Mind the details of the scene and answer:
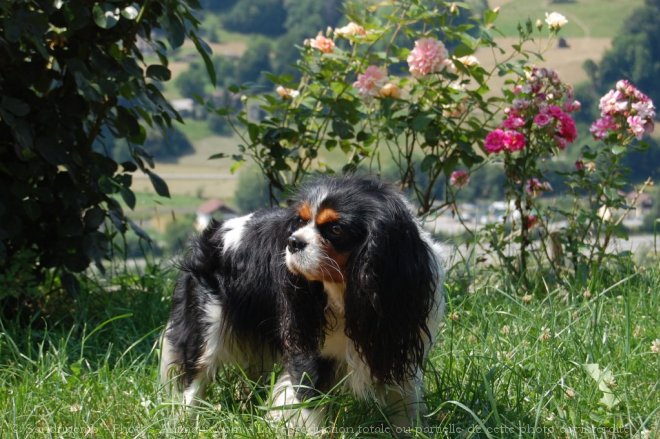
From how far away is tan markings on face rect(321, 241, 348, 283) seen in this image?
9.65 ft

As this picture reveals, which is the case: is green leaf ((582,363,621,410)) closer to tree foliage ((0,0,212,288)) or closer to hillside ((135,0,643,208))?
tree foliage ((0,0,212,288))

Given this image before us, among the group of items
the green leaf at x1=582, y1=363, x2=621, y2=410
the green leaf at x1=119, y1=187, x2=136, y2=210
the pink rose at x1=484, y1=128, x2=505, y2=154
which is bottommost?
the green leaf at x1=582, y1=363, x2=621, y2=410

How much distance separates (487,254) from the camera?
5078mm

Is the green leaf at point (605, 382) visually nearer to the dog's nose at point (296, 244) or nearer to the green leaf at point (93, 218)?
the dog's nose at point (296, 244)

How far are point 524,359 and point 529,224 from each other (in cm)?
165

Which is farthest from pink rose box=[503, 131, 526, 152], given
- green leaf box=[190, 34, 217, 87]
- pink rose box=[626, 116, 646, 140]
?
green leaf box=[190, 34, 217, 87]

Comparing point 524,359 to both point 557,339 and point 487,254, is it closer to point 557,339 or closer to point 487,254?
point 557,339

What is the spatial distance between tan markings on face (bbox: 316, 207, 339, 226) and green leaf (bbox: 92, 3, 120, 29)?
1461 millimetres

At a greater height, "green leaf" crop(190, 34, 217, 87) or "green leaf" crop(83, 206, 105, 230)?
"green leaf" crop(190, 34, 217, 87)

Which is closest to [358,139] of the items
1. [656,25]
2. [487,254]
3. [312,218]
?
[487,254]

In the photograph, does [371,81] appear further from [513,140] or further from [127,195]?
[127,195]

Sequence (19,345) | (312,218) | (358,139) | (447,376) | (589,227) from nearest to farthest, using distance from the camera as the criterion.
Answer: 1. (312,218)
2. (447,376)
3. (19,345)
4. (589,227)
5. (358,139)

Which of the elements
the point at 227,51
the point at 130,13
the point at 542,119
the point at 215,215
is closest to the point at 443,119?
the point at 542,119

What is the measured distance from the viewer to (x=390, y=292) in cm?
302
